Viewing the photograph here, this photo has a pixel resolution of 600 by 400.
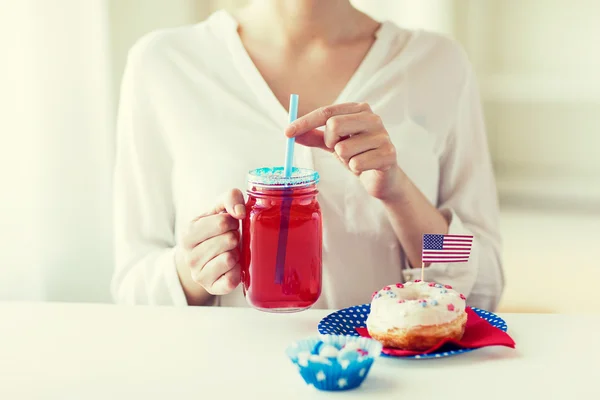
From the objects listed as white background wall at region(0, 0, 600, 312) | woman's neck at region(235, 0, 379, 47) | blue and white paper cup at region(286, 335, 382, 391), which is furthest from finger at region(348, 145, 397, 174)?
white background wall at region(0, 0, 600, 312)

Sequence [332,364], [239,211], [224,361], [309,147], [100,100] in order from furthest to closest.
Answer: [100,100], [309,147], [239,211], [224,361], [332,364]

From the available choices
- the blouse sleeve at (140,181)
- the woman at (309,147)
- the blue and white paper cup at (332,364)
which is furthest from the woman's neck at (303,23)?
the blue and white paper cup at (332,364)

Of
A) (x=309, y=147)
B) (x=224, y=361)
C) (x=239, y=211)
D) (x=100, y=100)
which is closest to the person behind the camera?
(x=224, y=361)

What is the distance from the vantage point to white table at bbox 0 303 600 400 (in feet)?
2.64

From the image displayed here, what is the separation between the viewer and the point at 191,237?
1101mm

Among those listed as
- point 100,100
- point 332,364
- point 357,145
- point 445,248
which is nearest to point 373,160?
point 357,145

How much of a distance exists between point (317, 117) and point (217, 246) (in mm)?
228

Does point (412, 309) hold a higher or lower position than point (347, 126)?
lower

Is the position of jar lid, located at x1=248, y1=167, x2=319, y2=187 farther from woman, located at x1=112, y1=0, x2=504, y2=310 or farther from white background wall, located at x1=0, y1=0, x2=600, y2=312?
white background wall, located at x1=0, y1=0, x2=600, y2=312

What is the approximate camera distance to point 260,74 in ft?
4.52

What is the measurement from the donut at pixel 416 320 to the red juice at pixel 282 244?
0.10m

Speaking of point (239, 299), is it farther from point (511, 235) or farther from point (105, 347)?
point (511, 235)

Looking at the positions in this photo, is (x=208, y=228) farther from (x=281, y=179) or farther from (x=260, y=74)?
(x=260, y=74)

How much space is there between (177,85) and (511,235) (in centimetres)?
132
